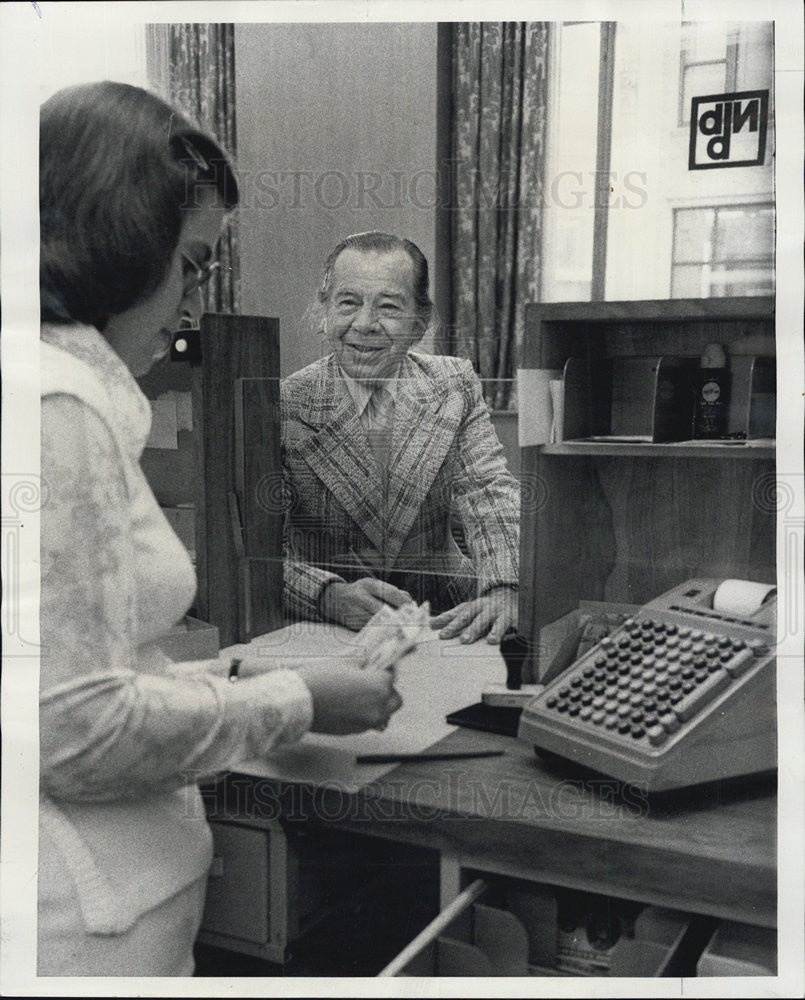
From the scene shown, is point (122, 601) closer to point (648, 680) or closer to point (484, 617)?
point (484, 617)

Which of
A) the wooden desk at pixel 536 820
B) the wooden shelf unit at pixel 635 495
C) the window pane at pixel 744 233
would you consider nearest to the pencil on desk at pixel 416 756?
the wooden desk at pixel 536 820

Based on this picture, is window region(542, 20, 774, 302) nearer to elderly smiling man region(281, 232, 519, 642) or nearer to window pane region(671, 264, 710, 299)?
window pane region(671, 264, 710, 299)

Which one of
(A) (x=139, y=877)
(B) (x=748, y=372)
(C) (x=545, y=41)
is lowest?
(A) (x=139, y=877)

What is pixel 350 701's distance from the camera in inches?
42.4

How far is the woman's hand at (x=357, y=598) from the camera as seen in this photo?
3.67ft

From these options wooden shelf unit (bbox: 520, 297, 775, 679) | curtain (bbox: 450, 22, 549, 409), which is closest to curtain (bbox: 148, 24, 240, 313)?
curtain (bbox: 450, 22, 549, 409)

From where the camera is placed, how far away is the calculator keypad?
98 centimetres

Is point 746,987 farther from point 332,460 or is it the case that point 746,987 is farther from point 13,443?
point 13,443

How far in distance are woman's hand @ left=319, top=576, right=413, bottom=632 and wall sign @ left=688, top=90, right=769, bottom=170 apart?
63 centimetres

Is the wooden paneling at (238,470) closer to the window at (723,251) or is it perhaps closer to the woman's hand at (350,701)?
the woman's hand at (350,701)

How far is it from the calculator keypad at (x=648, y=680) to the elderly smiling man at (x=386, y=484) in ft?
0.41

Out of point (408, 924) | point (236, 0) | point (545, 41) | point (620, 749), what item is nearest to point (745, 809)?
point (620, 749)

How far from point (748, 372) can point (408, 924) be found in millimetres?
790

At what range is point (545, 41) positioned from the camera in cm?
111
